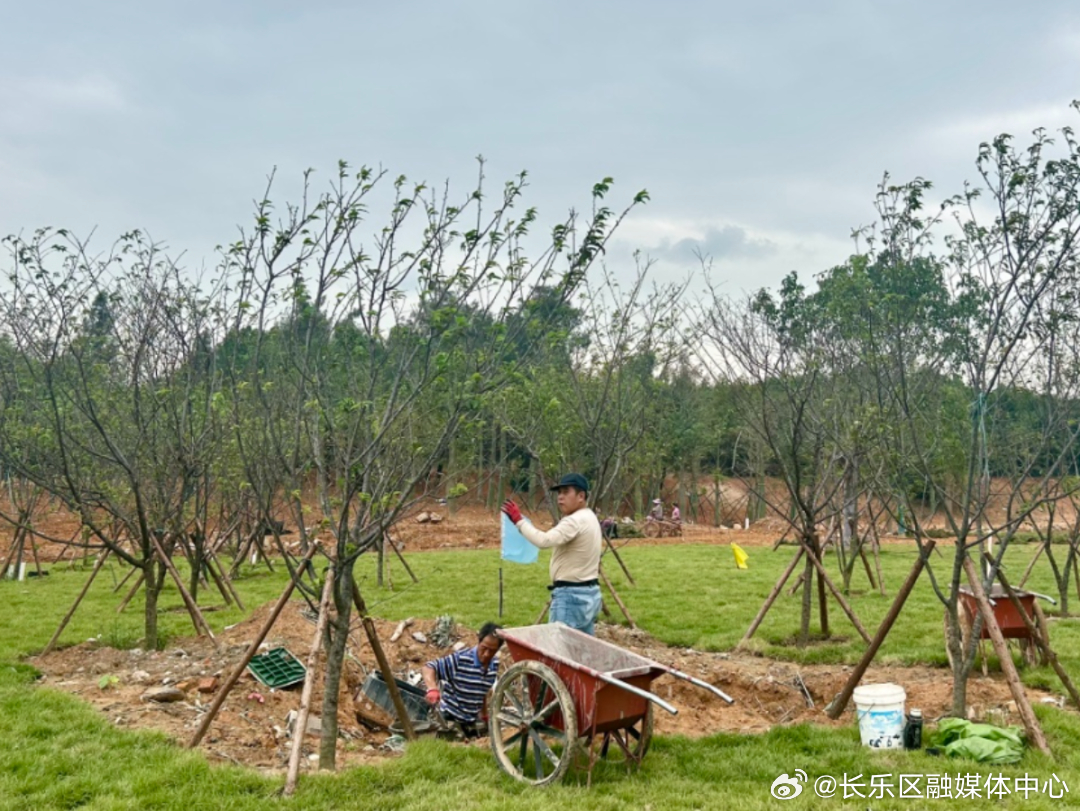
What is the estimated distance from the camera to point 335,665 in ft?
16.6

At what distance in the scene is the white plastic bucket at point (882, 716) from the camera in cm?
525

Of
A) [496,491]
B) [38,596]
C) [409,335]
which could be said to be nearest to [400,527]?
[496,491]

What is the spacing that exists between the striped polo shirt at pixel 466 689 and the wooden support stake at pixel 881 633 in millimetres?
2471

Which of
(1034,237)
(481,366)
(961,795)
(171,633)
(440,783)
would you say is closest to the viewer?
(961,795)

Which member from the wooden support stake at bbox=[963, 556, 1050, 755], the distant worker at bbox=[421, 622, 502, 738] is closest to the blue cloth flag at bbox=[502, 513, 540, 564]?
the distant worker at bbox=[421, 622, 502, 738]

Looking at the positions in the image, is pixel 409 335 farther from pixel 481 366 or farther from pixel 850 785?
pixel 850 785

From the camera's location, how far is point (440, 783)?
4.71m

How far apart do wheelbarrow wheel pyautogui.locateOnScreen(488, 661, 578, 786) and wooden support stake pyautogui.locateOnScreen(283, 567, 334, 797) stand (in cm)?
105

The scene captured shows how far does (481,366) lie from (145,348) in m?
5.14

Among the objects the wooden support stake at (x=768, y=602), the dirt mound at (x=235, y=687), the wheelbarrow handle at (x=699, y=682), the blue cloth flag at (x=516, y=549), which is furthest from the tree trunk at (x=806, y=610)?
the wheelbarrow handle at (x=699, y=682)

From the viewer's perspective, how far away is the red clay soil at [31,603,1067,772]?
5.75 metres

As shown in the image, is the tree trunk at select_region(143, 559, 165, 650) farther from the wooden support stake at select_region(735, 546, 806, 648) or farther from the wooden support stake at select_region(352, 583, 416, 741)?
the wooden support stake at select_region(735, 546, 806, 648)

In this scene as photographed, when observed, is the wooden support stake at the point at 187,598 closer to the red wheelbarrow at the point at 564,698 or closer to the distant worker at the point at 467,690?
the distant worker at the point at 467,690

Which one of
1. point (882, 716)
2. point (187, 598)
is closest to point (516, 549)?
point (187, 598)
